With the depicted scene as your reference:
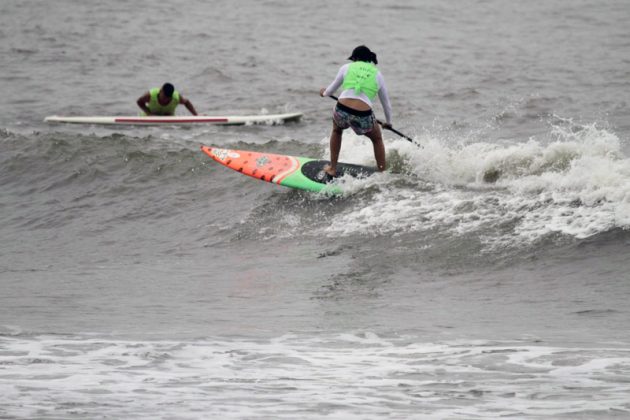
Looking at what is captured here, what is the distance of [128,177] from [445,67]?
11.7 m

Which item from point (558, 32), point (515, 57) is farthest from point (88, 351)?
point (558, 32)

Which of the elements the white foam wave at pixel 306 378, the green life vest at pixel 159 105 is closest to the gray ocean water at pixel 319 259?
the white foam wave at pixel 306 378

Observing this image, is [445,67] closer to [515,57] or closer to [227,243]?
[515,57]

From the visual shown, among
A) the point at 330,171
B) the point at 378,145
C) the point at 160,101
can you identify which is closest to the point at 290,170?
the point at 330,171

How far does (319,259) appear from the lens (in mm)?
9930

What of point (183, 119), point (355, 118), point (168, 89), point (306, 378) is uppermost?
point (355, 118)

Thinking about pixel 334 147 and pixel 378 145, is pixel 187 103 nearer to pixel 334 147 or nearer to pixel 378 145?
pixel 334 147

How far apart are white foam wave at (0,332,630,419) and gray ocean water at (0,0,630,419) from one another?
→ 0.02m

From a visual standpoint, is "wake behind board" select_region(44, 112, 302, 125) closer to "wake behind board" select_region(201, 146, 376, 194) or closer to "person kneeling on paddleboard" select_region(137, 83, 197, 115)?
"person kneeling on paddleboard" select_region(137, 83, 197, 115)

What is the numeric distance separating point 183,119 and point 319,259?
314 inches

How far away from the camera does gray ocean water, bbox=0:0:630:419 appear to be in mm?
5781

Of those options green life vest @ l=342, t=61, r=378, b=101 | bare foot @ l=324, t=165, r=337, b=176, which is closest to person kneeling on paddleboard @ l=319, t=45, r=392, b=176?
green life vest @ l=342, t=61, r=378, b=101

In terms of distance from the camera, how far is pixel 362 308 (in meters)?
8.11

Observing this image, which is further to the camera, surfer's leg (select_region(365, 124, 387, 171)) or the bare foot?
the bare foot
